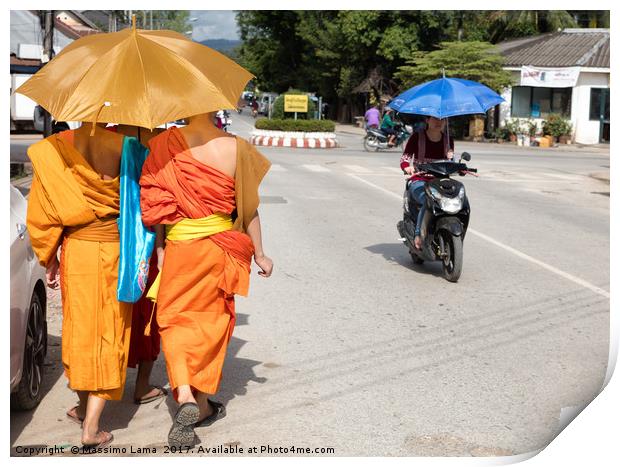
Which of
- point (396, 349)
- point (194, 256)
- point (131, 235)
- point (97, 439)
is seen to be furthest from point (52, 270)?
point (396, 349)

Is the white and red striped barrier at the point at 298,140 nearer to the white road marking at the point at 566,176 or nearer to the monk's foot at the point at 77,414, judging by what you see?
the white road marking at the point at 566,176

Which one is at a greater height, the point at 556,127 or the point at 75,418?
the point at 556,127

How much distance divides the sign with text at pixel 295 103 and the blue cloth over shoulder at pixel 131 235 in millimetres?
31095

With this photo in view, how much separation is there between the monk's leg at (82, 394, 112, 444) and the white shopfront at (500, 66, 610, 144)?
1508 inches

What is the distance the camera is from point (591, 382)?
19.5 ft

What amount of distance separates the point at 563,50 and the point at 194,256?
40541 mm

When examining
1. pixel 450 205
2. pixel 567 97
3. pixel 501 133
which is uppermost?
pixel 567 97

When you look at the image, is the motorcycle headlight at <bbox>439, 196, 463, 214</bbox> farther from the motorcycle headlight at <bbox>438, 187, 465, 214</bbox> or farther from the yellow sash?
the yellow sash

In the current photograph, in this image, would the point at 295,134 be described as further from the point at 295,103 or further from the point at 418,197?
the point at 418,197

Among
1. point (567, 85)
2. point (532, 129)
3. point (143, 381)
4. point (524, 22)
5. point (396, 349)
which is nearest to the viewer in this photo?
point (143, 381)

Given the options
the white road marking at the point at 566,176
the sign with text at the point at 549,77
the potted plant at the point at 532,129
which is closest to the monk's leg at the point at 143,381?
the white road marking at the point at 566,176

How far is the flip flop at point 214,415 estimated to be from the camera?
16.2ft

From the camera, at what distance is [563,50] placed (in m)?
42.5

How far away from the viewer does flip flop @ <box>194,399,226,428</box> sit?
4949 millimetres
